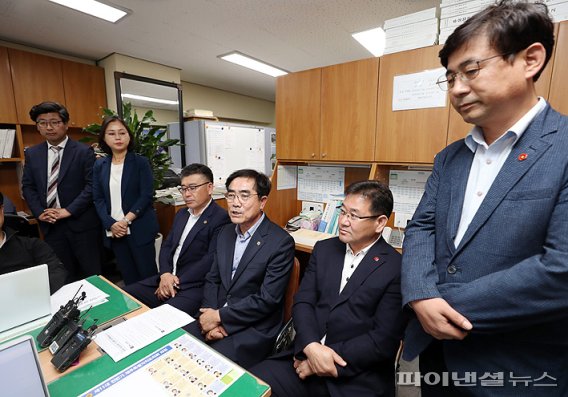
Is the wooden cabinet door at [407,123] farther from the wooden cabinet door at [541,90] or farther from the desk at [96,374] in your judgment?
the desk at [96,374]

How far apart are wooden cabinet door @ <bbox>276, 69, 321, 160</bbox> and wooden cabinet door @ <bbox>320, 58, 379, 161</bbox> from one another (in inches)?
2.7

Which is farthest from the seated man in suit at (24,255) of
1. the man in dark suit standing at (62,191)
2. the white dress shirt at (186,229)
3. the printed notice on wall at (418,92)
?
the printed notice on wall at (418,92)

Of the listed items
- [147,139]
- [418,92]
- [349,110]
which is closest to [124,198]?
[147,139]

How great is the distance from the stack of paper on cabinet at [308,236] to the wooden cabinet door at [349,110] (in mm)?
684

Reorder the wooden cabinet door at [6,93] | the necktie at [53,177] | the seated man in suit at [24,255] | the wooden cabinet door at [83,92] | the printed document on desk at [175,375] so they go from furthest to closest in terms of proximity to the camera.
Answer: the wooden cabinet door at [83,92] → the wooden cabinet door at [6,93] → the necktie at [53,177] → the seated man in suit at [24,255] → the printed document on desk at [175,375]

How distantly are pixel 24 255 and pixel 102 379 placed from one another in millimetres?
1115

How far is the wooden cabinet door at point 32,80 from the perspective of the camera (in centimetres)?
331

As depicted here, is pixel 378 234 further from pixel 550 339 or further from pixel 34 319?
pixel 34 319

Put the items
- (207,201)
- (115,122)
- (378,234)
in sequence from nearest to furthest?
(378,234)
(207,201)
(115,122)

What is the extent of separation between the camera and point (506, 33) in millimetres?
748

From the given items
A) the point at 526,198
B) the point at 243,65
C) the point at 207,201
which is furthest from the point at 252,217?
the point at 243,65

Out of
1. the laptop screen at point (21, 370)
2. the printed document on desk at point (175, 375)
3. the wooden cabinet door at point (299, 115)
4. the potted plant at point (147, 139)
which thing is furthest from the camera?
the potted plant at point (147, 139)

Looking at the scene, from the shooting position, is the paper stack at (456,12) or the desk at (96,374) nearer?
the desk at (96,374)

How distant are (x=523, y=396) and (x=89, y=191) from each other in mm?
3052
